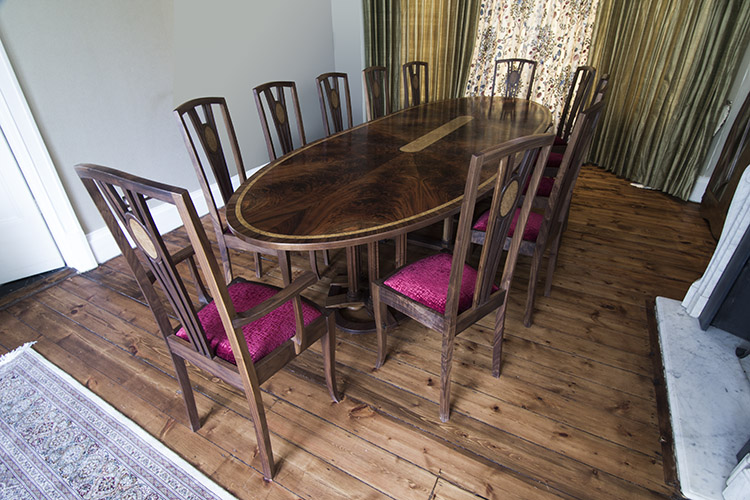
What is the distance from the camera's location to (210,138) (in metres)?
1.85

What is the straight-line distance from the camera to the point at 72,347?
185 centimetres

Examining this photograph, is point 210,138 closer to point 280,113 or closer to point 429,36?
point 280,113

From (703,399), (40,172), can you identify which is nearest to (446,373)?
(703,399)

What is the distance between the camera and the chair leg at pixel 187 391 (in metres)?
1.32

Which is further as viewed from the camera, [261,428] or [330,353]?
[330,353]

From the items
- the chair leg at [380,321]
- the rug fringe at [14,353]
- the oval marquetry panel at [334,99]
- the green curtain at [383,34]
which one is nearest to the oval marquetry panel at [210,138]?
the oval marquetry panel at [334,99]

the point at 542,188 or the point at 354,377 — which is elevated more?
the point at 542,188

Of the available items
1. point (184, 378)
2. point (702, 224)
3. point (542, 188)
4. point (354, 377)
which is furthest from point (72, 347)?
point (702, 224)

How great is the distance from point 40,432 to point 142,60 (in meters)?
2.11

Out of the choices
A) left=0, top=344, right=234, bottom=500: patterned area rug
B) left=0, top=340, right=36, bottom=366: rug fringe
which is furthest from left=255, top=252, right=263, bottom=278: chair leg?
left=0, top=340, right=36, bottom=366: rug fringe

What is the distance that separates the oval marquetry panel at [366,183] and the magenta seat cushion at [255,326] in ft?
0.74

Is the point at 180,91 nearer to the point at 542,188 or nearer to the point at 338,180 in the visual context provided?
the point at 338,180

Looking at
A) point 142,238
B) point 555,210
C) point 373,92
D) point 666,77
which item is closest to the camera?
point 142,238

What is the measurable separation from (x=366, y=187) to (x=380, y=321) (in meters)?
0.55
